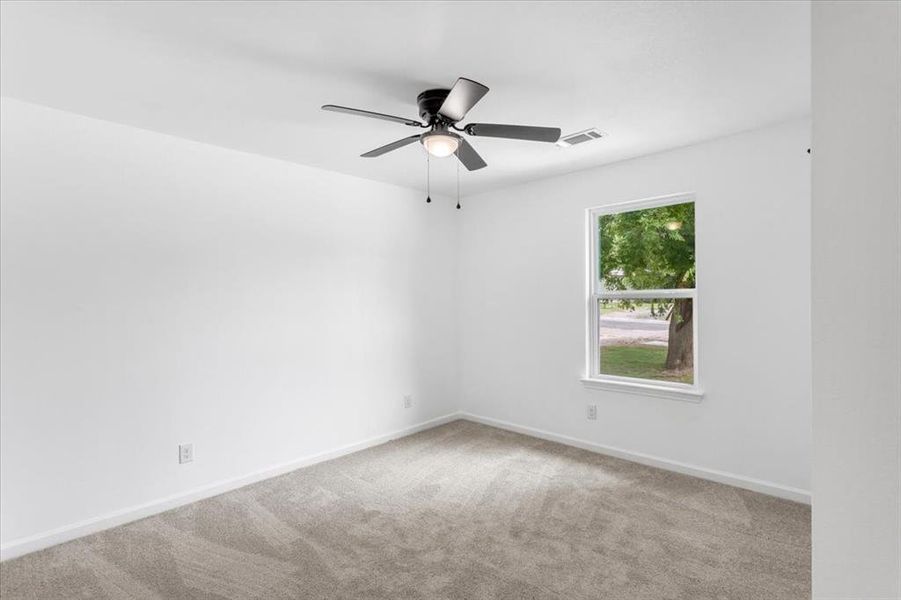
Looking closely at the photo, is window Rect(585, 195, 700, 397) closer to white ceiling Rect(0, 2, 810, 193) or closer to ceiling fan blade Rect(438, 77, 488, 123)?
white ceiling Rect(0, 2, 810, 193)

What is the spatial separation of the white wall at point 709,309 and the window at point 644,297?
0.12 m

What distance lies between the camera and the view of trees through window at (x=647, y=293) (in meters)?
3.74

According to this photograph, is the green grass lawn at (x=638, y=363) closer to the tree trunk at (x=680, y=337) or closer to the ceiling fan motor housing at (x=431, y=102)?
the tree trunk at (x=680, y=337)

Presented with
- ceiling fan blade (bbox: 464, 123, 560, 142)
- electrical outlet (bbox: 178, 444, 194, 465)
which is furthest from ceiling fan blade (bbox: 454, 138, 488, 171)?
electrical outlet (bbox: 178, 444, 194, 465)

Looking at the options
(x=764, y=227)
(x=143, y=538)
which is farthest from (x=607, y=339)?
(x=143, y=538)

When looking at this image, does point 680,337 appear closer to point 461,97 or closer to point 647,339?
point 647,339

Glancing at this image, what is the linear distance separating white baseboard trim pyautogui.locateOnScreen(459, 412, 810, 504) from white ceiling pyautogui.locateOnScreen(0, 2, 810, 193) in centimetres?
240

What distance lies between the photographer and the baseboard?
8.49 ft

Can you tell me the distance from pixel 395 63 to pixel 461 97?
378 mm

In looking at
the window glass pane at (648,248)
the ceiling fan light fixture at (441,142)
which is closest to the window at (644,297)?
the window glass pane at (648,248)

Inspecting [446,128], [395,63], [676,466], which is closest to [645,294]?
[676,466]

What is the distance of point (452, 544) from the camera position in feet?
8.66

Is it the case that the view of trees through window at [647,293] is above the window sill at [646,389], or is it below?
above

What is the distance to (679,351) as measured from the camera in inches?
149
